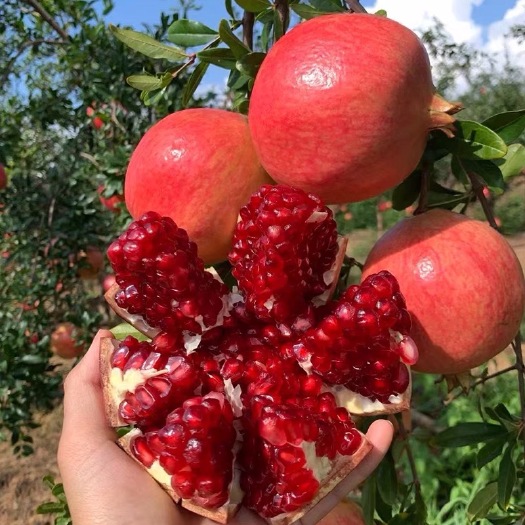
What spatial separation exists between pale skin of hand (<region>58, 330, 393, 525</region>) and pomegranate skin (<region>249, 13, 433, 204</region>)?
0.33 meters

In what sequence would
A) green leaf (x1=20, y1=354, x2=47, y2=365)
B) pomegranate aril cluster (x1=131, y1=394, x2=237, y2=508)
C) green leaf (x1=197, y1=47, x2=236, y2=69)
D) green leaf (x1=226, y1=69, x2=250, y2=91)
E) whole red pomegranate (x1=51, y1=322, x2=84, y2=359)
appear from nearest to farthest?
pomegranate aril cluster (x1=131, y1=394, x2=237, y2=508) < green leaf (x1=197, y1=47, x2=236, y2=69) < green leaf (x1=226, y1=69, x2=250, y2=91) < green leaf (x1=20, y1=354, x2=47, y2=365) < whole red pomegranate (x1=51, y1=322, x2=84, y2=359)

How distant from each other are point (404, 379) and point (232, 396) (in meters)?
0.22

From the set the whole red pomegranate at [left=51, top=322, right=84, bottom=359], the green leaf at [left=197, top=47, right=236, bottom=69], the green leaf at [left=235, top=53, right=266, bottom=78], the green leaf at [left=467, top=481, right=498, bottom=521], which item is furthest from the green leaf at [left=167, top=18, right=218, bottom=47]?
the whole red pomegranate at [left=51, top=322, right=84, bottom=359]

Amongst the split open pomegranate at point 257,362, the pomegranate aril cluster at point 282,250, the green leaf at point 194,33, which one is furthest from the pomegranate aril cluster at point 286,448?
the green leaf at point 194,33

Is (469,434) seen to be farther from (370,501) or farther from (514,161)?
(514,161)

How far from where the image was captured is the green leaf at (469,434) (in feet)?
3.55

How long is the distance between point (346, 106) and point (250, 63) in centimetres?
24

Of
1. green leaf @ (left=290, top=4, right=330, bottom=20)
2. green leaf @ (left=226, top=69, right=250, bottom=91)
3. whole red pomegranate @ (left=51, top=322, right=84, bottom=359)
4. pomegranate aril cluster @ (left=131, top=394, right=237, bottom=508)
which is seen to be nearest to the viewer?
pomegranate aril cluster @ (left=131, top=394, right=237, bottom=508)

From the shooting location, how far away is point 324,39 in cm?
75

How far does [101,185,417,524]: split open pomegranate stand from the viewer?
0.68 metres

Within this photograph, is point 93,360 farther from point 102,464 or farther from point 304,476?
point 304,476

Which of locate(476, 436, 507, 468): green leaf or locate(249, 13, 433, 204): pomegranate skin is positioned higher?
locate(249, 13, 433, 204): pomegranate skin

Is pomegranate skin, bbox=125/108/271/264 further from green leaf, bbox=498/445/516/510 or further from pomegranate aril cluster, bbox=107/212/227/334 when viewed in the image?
green leaf, bbox=498/445/516/510

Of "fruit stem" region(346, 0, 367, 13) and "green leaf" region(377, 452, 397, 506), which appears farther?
"green leaf" region(377, 452, 397, 506)
